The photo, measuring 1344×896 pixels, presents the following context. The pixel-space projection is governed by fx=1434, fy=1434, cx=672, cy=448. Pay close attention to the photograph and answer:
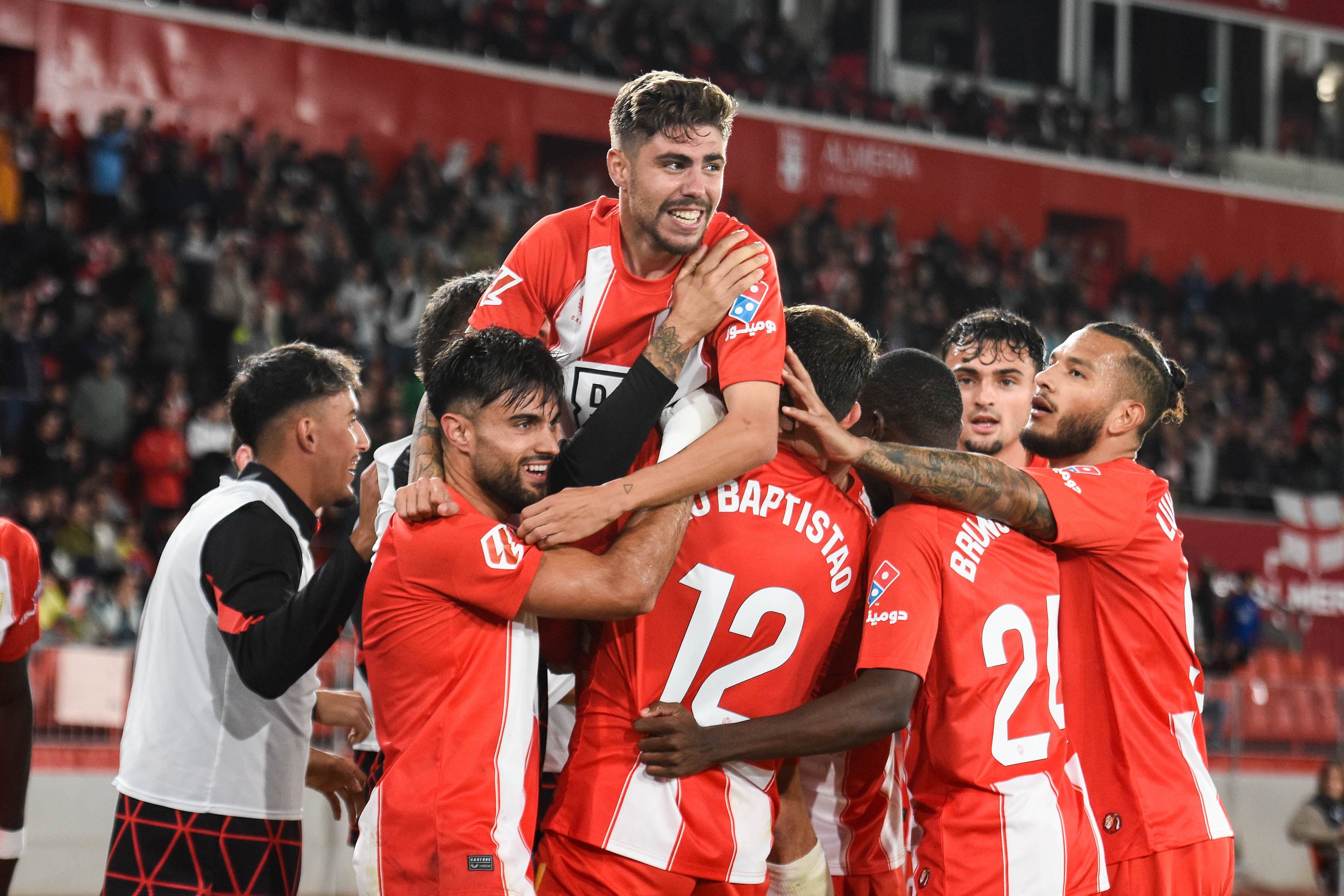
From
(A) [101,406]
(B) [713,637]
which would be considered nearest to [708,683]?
(B) [713,637]

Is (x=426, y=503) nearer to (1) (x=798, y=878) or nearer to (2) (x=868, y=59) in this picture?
(1) (x=798, y=878)

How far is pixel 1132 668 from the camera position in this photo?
416cm

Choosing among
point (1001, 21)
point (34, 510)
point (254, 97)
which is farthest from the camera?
point (1001, 21)

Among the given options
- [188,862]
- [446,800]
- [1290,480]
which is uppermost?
[1290,480]

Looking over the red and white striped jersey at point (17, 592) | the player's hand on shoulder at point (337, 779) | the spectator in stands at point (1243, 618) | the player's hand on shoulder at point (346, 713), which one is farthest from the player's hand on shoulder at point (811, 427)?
the spectator in stands at point (1243, 618)

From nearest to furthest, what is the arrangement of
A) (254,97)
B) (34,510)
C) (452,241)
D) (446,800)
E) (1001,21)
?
1. (446,800)
2. (34,510)
3. (452,241)
4. (254,97)
5. (1001,21)

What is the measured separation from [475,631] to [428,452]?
52 centimetres

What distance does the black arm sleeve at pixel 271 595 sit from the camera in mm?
3775

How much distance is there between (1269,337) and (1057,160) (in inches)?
197

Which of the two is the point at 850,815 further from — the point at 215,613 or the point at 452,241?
the point at 452,241

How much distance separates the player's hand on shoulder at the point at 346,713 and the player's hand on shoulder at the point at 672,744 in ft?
4.27

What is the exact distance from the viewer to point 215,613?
4.24 meters

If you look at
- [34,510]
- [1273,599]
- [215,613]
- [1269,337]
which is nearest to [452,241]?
[34,510]

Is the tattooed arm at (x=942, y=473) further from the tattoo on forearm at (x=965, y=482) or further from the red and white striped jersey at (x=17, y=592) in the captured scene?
the red and white striped jersey at (x=17, y=592)
